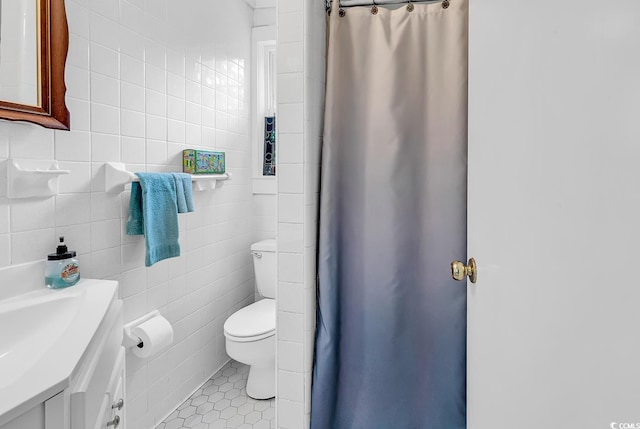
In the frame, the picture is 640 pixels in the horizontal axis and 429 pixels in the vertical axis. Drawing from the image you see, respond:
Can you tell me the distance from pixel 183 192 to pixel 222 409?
1.18m

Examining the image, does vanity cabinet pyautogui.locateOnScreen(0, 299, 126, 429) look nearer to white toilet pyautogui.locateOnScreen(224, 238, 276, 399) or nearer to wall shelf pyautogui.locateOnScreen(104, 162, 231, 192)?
wall shelf pyautogui.locateOnScreen(104, 162, 231, 192)

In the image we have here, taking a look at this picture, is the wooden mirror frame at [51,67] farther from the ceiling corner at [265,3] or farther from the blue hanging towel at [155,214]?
the ceiling corner at [265,3]

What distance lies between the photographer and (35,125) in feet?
3.97

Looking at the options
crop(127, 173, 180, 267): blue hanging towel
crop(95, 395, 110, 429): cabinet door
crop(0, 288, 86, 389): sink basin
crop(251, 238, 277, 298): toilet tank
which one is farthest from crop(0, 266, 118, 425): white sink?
crop(251, 238, 277, 298): toilet tank

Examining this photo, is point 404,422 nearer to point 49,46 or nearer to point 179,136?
point 179,136

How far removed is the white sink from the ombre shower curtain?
79cm

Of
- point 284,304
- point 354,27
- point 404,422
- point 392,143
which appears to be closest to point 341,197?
point 392,143

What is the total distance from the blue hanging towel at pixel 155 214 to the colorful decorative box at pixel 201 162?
257 mm

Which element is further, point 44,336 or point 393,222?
point 393,222

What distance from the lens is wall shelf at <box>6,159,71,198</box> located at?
3.75 ft

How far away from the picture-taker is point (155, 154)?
70.4 inches

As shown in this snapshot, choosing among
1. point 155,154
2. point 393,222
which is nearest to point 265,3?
point 155,154

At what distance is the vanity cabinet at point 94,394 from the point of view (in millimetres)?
617

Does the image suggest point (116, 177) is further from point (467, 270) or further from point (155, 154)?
point (467, 270)
